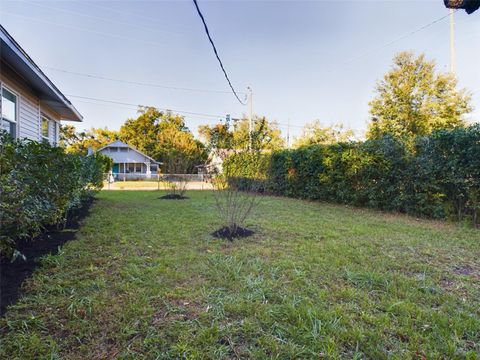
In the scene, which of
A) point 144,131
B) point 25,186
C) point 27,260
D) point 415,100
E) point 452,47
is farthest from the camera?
point 144,131

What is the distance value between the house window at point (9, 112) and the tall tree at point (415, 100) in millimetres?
17553

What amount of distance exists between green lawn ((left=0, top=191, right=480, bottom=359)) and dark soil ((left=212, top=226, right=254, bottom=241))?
0.26 m

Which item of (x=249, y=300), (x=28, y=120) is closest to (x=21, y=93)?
(x=28, y=120)

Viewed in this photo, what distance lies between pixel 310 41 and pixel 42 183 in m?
9.60

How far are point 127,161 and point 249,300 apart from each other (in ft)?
102

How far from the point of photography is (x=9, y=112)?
17.0 ft

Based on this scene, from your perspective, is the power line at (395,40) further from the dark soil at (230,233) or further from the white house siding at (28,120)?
the white house siding at (28,120)

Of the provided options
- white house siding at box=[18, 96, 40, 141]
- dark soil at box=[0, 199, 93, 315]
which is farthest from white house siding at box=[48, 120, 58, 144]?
dark soil at box=[0, 199, 93, 315]

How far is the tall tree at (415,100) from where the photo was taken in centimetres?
1595

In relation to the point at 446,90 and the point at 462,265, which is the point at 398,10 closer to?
the point at 462,265

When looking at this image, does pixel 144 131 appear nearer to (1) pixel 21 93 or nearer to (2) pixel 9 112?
(1) pixel 21 93

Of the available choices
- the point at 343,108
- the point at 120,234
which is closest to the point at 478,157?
the point at 120,234

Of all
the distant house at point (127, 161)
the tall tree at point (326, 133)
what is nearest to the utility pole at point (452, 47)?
the tall tree at point (326, 133)

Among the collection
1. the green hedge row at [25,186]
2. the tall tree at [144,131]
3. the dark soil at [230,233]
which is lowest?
the dark soil at [230,233]
